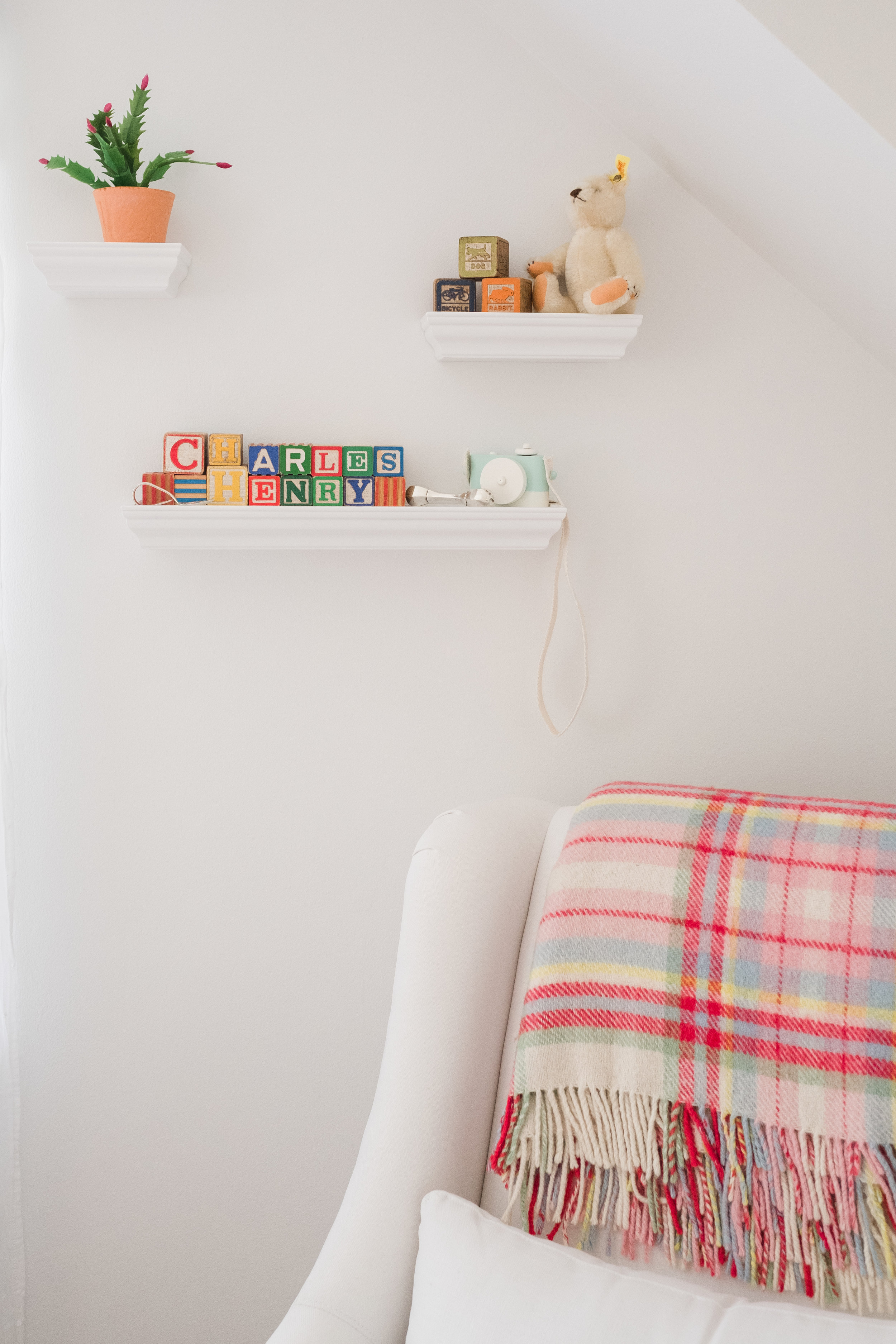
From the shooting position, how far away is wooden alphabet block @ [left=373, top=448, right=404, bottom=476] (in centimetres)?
131

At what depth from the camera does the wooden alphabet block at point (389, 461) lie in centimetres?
131

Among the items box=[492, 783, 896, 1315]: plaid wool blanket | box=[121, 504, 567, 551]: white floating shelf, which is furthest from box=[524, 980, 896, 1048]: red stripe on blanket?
box=[121, 504, 567, 551]: white floating shelf

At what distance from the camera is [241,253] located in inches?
52.9

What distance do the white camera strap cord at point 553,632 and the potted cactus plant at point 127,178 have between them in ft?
2.09

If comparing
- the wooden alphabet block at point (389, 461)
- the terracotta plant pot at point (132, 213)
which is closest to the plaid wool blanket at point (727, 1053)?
the wooden alphabet block at point (389, 461)

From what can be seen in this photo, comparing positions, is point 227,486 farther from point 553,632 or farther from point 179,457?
point 553,632

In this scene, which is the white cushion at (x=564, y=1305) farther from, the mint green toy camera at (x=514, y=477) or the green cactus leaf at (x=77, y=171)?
the green cactus leaf at (x=77, y=171)

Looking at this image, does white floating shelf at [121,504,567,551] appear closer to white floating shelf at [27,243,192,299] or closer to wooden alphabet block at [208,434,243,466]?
wooden alphabet block at [208,434,243,466]

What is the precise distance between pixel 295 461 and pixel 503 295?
35cm

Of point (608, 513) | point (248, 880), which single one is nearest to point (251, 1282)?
point (248, 880)

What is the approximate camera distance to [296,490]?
4.24ft

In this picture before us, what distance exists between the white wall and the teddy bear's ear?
0.31 feet

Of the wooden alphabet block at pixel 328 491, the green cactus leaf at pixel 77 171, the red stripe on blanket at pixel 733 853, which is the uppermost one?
the green cactus leaf at pixel 77 171

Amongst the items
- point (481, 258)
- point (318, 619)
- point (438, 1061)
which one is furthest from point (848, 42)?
point (438, 1061)
